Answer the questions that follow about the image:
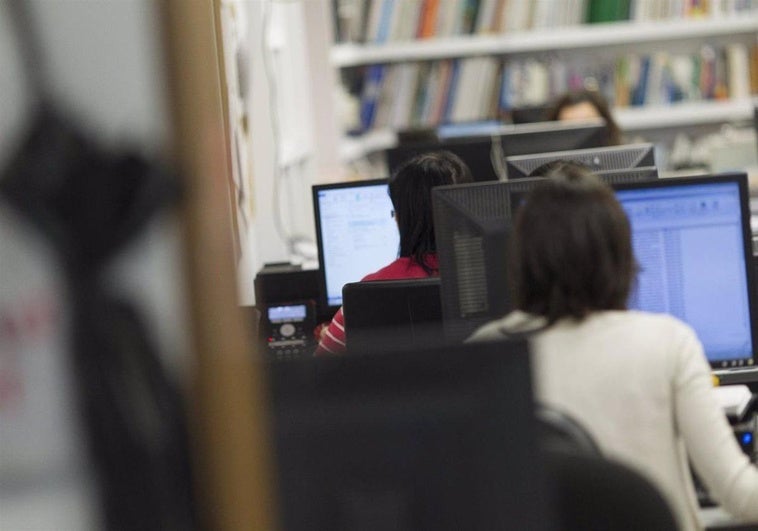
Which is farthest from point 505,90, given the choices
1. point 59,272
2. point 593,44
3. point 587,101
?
point 59,272

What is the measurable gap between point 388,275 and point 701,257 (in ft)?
2.83

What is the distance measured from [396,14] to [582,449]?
5.41 metres

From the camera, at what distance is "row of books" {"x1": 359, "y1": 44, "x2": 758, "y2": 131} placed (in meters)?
6.61

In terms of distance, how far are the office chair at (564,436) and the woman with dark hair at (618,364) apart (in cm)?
30

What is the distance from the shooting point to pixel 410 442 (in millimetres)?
1048

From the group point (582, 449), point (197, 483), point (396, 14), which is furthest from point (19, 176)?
point (396, 14)

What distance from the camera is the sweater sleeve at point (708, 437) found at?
1737 millimetres

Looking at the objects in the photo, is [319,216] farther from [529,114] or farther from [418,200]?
[529,114]

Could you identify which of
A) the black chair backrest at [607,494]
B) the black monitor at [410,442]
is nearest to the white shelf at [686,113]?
the black chair backrest at [607,494]

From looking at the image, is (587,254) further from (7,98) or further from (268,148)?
(268,148)

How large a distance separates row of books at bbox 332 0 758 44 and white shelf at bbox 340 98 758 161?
0.46 metres

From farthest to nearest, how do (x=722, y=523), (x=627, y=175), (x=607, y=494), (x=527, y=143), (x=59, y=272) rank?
(x=527, y=143) < (x=627, y=175) < (x=722, y=523) < (x=607, y=494) < (x=59, y=272)

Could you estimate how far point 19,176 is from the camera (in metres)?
0.83

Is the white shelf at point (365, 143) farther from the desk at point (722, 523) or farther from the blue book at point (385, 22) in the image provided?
the desk at point (722, 523)
